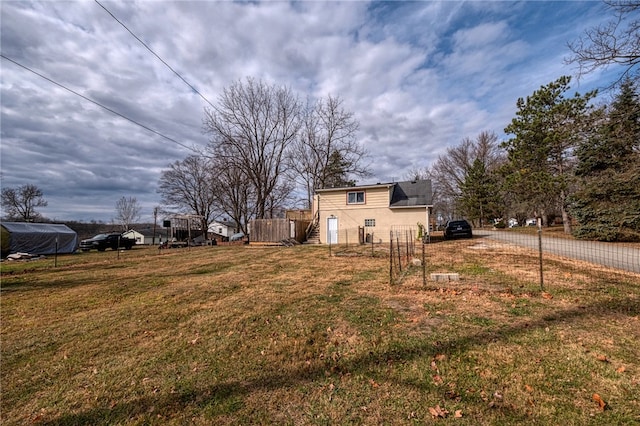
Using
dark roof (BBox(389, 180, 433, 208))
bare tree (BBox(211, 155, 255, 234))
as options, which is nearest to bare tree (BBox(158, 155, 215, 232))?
bare tree (BBox(211, 155, 255, 234))

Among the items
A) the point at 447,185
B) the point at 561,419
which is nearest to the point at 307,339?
the point at 561,419

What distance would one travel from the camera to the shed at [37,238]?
1888 cm

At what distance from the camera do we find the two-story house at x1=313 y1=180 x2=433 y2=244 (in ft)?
60.1

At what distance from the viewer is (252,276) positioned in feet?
27.3

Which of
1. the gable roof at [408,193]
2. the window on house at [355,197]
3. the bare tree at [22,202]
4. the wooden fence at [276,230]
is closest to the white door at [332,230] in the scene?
the window on house at [355,197]

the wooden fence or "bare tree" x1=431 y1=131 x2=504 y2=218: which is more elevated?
"bare tree" x1=431 y1=131 x2=504 y2=218

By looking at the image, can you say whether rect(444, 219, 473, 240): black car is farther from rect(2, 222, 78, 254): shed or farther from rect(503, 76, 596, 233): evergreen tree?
rect(2, 222, 78, 254): shed

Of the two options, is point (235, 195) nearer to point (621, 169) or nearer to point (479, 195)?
point (479, 195)

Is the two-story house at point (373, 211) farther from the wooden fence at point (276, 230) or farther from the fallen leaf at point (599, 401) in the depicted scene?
the fallen leaf at point (599, 401)

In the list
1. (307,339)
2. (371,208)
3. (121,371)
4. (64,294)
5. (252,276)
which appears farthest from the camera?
(371,208)

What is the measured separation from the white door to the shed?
1853cm

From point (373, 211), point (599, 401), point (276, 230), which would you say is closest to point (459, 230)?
point (373, 211)

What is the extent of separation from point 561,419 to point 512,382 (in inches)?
19.2

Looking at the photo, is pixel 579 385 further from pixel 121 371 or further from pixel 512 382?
pixel 121 371
